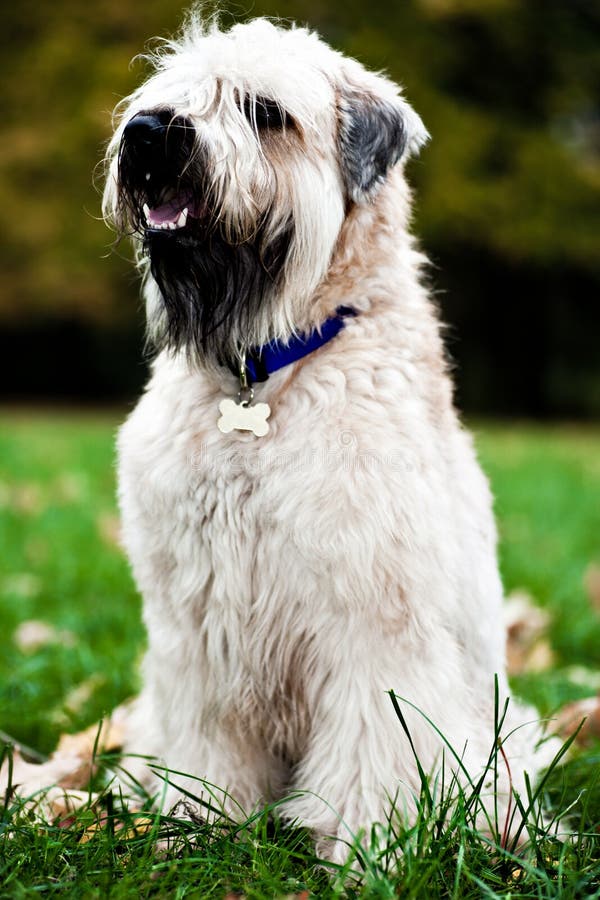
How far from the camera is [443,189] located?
19094mm

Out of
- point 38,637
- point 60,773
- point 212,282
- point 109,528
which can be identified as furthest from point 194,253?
point 109,528

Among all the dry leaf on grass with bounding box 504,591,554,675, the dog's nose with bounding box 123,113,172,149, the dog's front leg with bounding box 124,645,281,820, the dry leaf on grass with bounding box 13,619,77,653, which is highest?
the dog's nose with bounding box 123,113,172,149

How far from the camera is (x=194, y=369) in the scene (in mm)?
2734

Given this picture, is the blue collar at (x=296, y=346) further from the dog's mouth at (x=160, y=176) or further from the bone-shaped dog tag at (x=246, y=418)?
the dog's mouth at (x=160, y=176)

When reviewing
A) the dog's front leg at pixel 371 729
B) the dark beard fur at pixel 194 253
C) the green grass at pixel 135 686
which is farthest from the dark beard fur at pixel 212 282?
the green grass at pixel 135 686

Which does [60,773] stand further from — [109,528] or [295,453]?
[109,528]

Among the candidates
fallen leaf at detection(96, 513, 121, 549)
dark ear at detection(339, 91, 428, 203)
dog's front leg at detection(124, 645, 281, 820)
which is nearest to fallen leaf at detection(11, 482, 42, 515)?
fallen leaf at detection(96, 513, 121, 549)

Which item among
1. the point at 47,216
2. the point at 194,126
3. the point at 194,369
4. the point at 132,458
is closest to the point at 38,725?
the point at 132,458

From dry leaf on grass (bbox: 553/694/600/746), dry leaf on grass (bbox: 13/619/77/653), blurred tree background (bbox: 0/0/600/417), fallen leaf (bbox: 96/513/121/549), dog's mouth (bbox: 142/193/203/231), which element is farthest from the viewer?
blurred tree background (bbox: 0/0/600/417)

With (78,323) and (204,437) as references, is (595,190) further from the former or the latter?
(204,437)

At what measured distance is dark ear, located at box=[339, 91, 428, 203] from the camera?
102 inches

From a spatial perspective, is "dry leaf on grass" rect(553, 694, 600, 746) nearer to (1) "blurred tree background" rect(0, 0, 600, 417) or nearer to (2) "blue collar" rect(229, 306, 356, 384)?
(2) "blue collar" rect(229, 306, 356, 384)

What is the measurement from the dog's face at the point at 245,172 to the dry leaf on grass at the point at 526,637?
86.4 inches

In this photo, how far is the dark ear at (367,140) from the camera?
8.52 ft
